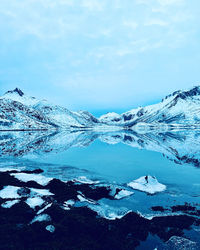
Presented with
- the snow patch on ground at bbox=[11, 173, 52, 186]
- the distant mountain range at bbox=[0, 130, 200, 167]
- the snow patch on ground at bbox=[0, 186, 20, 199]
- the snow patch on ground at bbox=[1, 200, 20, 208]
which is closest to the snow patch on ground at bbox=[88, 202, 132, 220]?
the snow patch on ground at bbox=[1, 200, 20, 208]

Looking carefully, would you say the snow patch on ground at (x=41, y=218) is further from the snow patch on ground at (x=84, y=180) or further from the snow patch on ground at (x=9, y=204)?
the snow patch on ground at (x=84, y=180)

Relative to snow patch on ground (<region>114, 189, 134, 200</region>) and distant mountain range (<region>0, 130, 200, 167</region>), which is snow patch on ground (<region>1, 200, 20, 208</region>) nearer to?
snow patch on ground (<region>114, 189, 134, 200</region>)

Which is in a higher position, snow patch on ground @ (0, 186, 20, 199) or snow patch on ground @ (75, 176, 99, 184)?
snow patch on ground @ (0, 186, 20, 199)

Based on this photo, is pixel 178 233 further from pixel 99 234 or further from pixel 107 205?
pixel 107 205

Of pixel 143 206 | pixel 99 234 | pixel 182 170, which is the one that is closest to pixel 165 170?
pixel 182 170

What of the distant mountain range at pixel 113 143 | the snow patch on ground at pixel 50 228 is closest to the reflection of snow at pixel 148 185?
the snow patch on ground at pixel 50 228

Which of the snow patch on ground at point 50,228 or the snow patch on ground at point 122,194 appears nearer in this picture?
the snow patch on ground at point 50,228

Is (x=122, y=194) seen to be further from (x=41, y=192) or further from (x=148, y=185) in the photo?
(x=41, y=192)

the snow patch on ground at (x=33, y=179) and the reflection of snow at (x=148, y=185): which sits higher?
the snow patch on ground at (x=33, y=179)

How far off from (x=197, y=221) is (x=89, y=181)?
42.6 feet

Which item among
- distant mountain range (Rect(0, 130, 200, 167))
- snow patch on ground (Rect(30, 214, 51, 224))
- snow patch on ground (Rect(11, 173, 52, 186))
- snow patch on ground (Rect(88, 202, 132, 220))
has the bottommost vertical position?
snow patch on ground (Rect(88, 202, 132, 220))

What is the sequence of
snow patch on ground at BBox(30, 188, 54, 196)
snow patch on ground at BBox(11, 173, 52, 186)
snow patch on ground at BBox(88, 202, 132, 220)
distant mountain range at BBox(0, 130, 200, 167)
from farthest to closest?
1. distant mountain range at BBox(0, 130, 200, 167)
2. snow patch on ground at BBox(11, 173, 52, 186)
3. snow patch on ground at BBox(30, 188, 54, 196)
4. snow patch on ground at BBox(88, 202, 132, 220)

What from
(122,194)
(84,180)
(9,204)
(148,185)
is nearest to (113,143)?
(84,180)

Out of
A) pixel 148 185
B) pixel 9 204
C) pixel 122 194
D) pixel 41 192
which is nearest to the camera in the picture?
pixel 9 204
